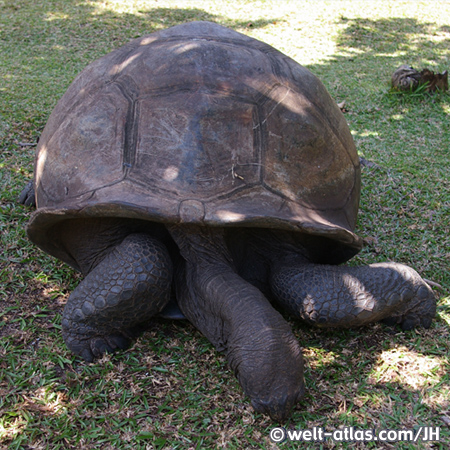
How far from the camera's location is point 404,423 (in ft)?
7.44

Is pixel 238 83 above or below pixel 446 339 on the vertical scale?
above

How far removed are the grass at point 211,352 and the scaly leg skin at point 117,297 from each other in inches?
4.5

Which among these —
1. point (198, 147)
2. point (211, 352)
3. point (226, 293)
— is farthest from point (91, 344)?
point (198, 147)

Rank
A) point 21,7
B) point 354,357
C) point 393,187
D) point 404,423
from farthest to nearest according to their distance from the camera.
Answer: point 21,7, point 393,187, point 354,357, point 404,423

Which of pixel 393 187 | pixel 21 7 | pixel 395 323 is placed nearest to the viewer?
pixel 395 323

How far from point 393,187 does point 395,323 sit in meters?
1.70

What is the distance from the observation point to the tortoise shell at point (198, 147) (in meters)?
2.48

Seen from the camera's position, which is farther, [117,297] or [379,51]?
[379,51]

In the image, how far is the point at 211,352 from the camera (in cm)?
267

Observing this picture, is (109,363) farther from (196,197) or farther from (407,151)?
(407,151)

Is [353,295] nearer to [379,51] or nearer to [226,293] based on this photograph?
[226,293]

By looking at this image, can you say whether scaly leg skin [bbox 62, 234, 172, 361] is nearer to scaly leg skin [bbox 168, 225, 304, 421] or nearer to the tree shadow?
scaly leg skin [bbox 168, 225, 304, 421]

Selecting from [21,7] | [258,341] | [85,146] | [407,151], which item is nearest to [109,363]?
[258,341]

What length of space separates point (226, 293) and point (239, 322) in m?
0.17
